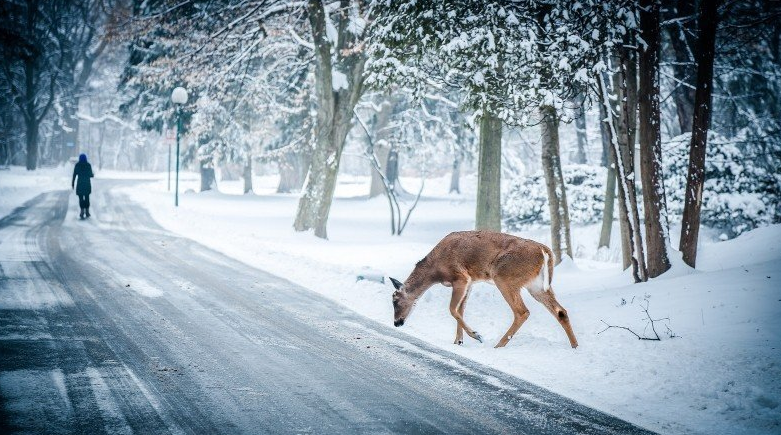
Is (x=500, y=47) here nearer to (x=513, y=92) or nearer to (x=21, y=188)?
(x=513, y=92)

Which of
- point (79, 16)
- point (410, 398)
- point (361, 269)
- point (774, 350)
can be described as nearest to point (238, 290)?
point (361, 269)

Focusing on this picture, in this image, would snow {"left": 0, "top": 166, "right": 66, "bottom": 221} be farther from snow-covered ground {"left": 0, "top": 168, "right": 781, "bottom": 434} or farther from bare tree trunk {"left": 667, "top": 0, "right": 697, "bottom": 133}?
bare tree trunk {"left": 667, "top": 0, "right": 697, "bottom": 133}

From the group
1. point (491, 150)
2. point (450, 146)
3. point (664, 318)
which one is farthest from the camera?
point (450, 146)

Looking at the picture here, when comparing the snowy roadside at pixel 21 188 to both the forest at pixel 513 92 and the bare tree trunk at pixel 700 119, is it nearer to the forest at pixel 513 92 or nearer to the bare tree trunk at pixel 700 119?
the forest at pixel 513 92

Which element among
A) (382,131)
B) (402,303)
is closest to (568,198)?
(382,131)

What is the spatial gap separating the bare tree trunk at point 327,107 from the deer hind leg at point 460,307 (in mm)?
10198

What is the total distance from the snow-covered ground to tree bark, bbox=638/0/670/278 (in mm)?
385

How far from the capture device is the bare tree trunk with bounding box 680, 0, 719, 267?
8.58 meters

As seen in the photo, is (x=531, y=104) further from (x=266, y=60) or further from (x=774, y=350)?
(x=266, y=60)

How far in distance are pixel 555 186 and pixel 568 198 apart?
8831 millimetres

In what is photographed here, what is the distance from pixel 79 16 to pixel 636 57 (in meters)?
48.8

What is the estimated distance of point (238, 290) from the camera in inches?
375

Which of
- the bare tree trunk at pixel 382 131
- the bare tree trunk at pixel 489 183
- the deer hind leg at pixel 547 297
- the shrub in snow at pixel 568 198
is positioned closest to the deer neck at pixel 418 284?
the deer hind leg at pixel 547 297

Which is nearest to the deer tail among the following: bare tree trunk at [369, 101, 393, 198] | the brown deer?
the brown deer
